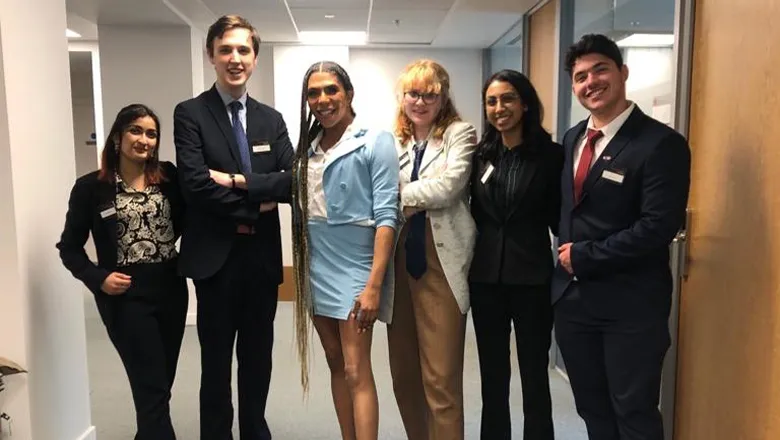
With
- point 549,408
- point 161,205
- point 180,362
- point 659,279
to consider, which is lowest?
point 180,362

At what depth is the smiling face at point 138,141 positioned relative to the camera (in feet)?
7.37

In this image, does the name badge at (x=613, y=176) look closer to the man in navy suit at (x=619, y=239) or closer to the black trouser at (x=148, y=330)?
the man in navy suit at (x=619, y=239)

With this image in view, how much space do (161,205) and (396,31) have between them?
3987mm

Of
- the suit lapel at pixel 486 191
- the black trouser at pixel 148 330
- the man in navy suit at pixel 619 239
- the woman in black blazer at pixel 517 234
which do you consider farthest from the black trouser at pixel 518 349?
the black trouser at pixel 148 330

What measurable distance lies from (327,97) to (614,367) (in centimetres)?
127

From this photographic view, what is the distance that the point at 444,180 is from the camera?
2.14m

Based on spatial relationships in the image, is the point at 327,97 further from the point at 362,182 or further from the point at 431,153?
the point at 431,153

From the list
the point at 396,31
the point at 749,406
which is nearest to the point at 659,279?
the point at 749,406

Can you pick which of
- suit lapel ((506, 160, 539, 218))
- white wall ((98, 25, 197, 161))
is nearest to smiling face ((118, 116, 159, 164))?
suit lapel ((506, 160, 539, 218))

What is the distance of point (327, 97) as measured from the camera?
81.0 inches

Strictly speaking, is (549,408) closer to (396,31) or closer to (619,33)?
(619,33)

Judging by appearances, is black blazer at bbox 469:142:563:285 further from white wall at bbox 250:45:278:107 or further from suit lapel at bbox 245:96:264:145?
white wall at bbox 250:45:278:107

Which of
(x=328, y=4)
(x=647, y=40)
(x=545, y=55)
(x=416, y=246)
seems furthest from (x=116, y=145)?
(x=545, y=55)

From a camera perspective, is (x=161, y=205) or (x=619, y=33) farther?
(x=619, y=33)
